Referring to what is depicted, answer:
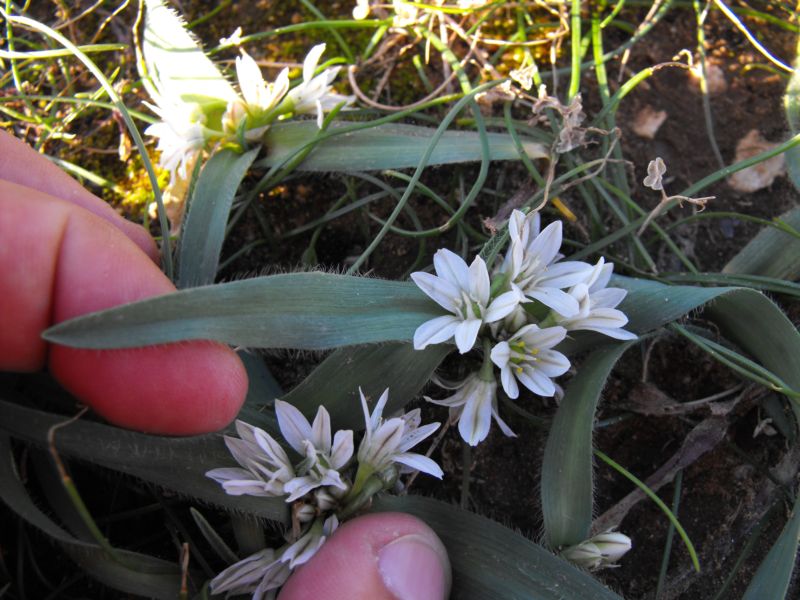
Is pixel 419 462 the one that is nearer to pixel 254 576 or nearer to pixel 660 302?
pixel 254 576

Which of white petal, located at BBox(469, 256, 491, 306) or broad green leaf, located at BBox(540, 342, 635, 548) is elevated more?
white petal, located at BBox(469, 256, 491, 306)

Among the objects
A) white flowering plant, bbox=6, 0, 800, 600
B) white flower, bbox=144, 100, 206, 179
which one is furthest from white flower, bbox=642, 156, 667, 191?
white flower, bbox=144, 100, 206, 179

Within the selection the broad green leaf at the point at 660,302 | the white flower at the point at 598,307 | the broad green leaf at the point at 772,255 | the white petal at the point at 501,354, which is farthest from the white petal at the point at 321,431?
the broad green leaf at the point at 772,255

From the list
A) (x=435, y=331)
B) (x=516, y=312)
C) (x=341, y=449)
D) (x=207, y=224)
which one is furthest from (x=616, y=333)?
(x=207, y=224)

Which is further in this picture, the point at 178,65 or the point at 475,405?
the point at 178,65

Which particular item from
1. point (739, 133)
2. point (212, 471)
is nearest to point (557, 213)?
point (739, 133)

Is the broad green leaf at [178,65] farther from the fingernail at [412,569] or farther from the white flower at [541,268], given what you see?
the fingernail at [412,569]

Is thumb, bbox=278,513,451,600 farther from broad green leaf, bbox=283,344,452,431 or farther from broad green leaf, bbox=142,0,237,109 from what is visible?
broad green leaf, bbox=142,0,237,109
